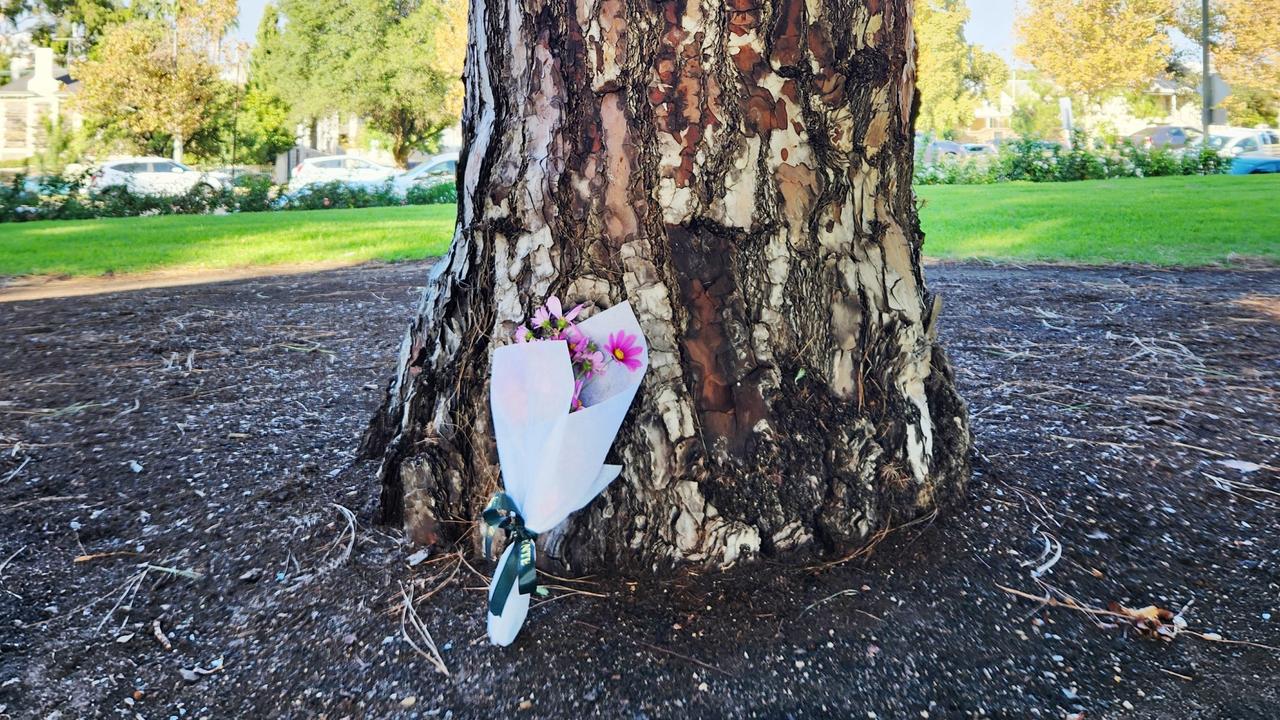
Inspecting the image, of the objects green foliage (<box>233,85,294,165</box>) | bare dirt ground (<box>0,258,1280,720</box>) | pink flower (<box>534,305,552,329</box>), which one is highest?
green foliage (<box>233,85,294,165</box>)

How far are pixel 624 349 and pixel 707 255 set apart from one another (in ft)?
0.84

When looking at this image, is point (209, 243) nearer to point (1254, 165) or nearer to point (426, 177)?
point (426, 177)

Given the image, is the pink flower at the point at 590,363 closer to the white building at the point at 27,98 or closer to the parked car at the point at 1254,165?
the parked car at the point at 1254,165

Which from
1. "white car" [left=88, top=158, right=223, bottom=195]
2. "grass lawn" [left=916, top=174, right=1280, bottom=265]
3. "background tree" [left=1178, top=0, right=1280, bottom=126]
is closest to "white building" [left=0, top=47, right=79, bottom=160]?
"white car" [left=88, top=158, right=223, bottom=195]

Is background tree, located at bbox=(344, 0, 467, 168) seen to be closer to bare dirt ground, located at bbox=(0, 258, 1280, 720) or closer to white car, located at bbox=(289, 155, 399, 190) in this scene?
white car, located at bbox=(289, 155, 399, 190)

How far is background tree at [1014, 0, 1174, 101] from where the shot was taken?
92.2ft

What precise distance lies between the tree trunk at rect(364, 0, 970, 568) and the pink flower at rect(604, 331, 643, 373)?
72mm

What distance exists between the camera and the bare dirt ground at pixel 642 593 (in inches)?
61.6

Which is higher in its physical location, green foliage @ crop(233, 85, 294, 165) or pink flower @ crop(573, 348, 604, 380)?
green foliage @ crop(233, 85, 294, 165)

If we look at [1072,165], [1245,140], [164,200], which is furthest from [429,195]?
[1245,140]

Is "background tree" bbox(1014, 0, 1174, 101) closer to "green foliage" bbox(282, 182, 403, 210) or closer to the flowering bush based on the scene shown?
"green foliage" bbox(282, 182, 403, 210)

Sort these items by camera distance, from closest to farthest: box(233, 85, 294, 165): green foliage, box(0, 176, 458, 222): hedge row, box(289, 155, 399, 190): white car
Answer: box(0, 176, 458, 222): hedge row → box(289, 155, 399, 190): white car → box(233, 85, 294, 165): green foliage

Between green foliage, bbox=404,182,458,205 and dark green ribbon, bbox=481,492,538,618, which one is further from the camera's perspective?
green foliage, bbox=404,182,458,205

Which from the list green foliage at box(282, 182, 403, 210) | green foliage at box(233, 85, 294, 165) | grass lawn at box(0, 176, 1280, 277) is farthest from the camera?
green foliage at box(233, 85, 294, 165)
